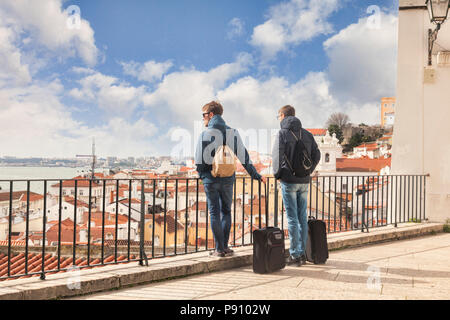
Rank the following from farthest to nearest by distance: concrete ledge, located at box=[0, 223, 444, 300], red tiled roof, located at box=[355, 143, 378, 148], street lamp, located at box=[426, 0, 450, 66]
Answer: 1. red tiled roof, located at box=[355, 143, 378, 148]
2. street lamp, located at box=[426, 0, 450, 66]
3. concrete ledge, located at box=[0, 223, 444, 300]

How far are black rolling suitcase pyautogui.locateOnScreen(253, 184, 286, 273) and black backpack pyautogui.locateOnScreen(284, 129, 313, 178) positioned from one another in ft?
2.23

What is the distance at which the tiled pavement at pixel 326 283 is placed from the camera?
3.38 meters

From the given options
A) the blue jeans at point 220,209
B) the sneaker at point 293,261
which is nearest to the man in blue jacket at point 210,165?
the blue jeans at point 220,209

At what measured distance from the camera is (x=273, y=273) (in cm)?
411

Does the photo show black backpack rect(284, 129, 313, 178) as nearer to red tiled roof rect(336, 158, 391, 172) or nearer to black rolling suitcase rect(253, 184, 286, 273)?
black rolling suitcase rect(253, 184, 286, 273)

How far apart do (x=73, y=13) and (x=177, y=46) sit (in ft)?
563

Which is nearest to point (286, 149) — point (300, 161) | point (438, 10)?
point (300, 161)

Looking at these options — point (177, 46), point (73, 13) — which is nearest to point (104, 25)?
point (177, 46)

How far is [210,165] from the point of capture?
13.5 feet

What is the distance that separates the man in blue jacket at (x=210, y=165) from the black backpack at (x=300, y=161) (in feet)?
1.27

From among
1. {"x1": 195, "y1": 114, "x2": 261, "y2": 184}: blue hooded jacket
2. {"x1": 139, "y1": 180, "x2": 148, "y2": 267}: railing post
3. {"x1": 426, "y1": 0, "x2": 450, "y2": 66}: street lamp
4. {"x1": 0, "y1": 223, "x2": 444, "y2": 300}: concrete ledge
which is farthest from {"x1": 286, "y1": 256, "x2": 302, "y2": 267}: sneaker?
{"x1": 426, "y1": 0, "x2": 450, "y2": 66}: street lamp

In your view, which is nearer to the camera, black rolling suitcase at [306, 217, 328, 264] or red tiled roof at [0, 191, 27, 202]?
red tiled roof at [0, 191, 27, 202]

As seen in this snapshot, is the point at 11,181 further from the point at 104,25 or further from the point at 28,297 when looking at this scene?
the point at 104,25

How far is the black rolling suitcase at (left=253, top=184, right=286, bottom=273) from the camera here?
404cm
